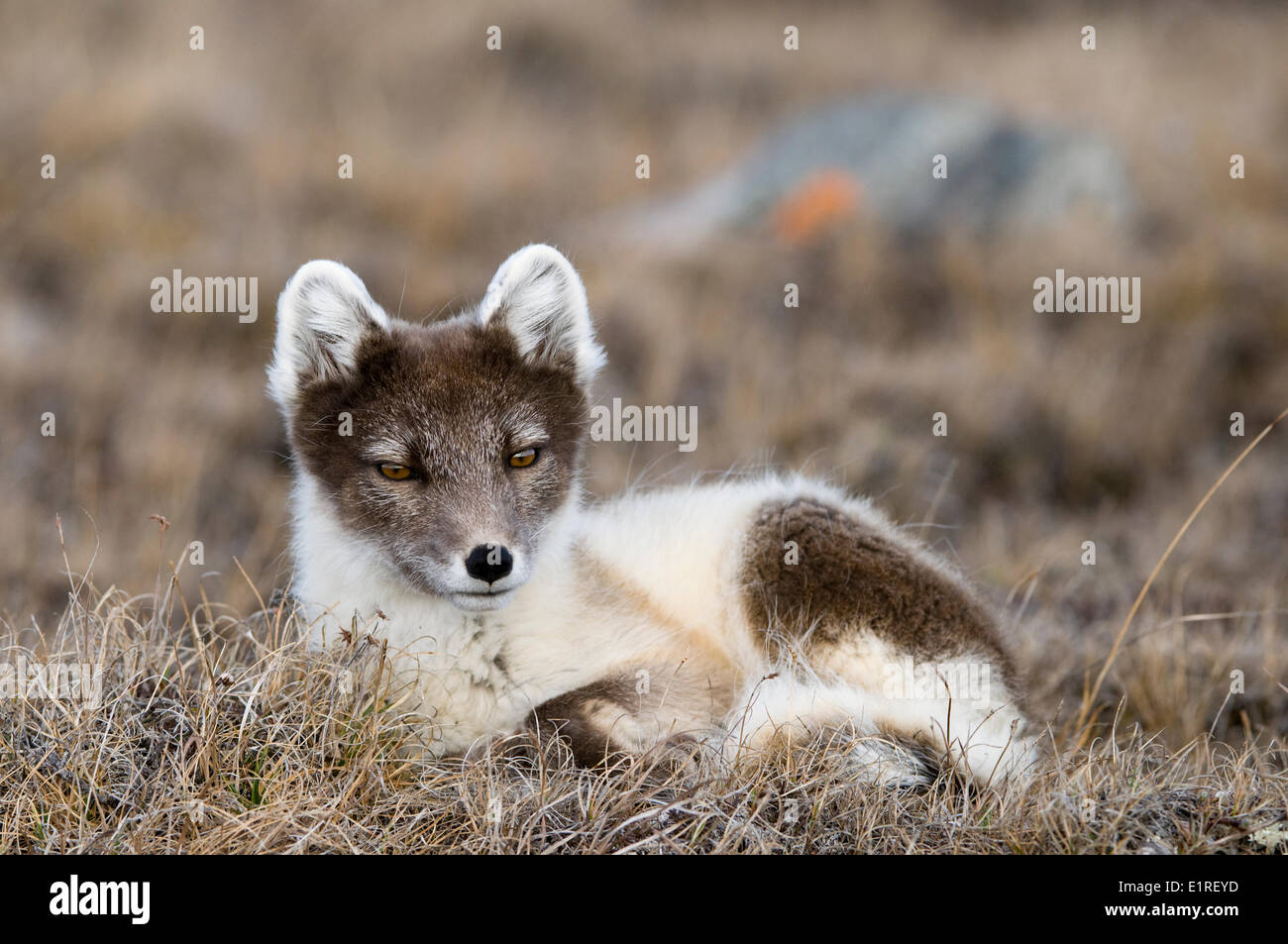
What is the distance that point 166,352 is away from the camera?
855cm

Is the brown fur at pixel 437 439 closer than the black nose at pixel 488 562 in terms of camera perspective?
No

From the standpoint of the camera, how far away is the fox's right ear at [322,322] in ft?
10.8

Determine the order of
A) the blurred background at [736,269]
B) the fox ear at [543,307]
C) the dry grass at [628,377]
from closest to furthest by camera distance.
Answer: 1. the dry grass at [628,377]
2. the fox ear at [543,307]
3. the blurred background at [736,269]

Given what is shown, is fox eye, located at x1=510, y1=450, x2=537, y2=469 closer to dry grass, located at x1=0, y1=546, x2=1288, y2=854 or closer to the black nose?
the black nose

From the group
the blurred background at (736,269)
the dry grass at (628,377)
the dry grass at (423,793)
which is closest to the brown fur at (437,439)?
the dry grass at (423,793)

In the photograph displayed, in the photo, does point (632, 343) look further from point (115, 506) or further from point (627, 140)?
point (627, 140)

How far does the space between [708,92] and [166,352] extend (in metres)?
8.91

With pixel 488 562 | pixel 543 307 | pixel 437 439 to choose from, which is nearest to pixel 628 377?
pixel 543 307

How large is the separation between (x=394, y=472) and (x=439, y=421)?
191 millimetres

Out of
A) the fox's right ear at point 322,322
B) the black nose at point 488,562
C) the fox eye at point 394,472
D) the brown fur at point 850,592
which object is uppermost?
the fox's right ear at point 322,322

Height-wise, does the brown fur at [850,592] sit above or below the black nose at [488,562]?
below

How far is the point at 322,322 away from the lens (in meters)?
3.34

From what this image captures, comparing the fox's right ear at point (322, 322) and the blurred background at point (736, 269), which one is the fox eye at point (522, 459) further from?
the blurred background at point (736, 269)
